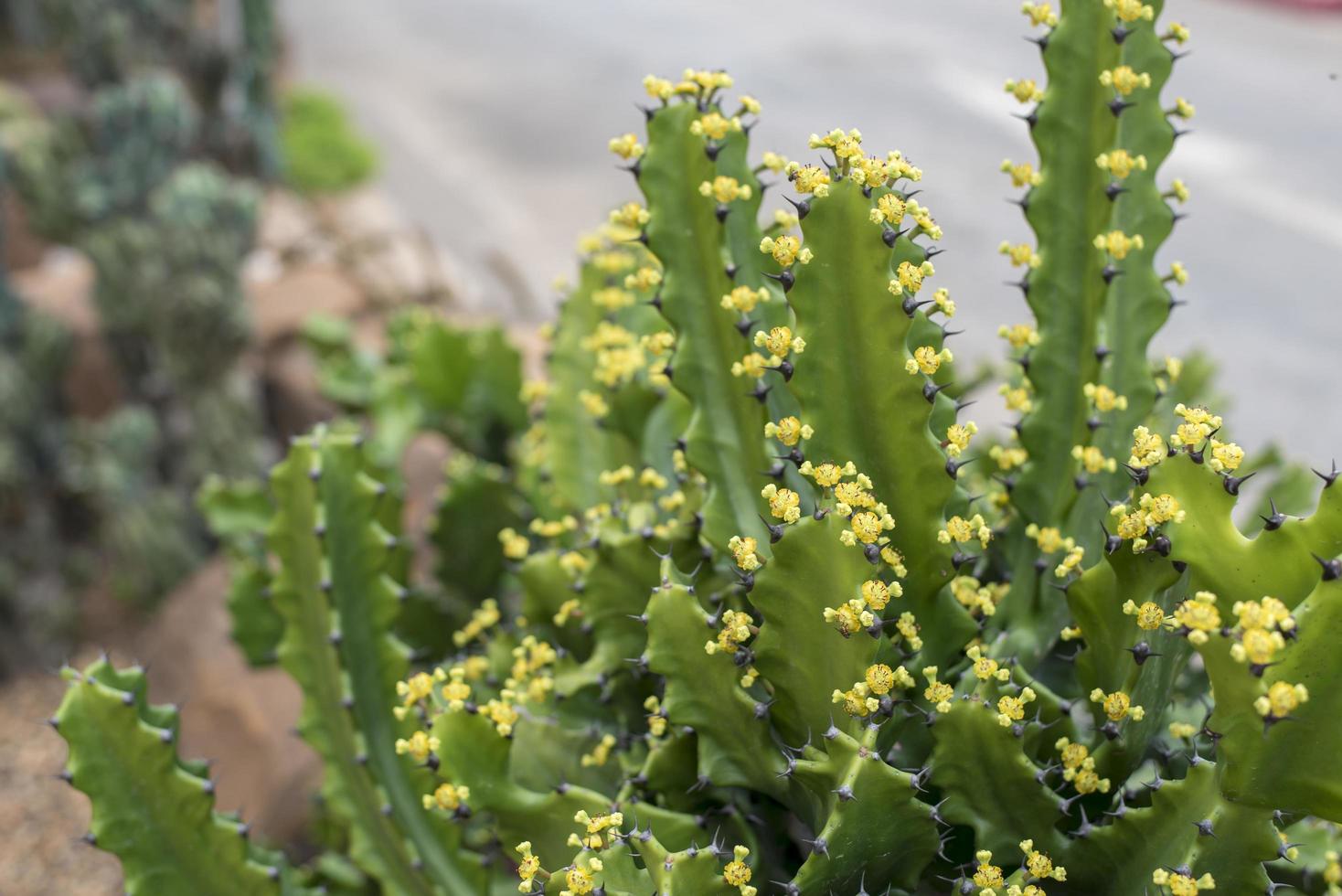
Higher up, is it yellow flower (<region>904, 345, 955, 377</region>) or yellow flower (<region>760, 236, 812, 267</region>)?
yellow flower (<region>760, 236, 812, 267</region>)

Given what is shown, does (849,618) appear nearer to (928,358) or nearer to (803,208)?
(928,358)

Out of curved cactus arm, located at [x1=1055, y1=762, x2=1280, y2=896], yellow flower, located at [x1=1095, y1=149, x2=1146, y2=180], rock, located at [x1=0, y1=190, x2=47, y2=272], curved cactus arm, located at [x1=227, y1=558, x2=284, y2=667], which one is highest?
rock, located at [x1=0, y1=190, x2=47, y2=272]

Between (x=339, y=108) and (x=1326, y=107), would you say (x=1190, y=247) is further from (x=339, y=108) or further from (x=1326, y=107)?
(x=339, y=108)

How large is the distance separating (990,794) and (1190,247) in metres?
2.14

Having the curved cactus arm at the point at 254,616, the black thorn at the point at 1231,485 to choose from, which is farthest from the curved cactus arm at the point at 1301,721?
the curved cactus arm at the point at 254,616

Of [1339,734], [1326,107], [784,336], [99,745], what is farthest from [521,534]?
[1326,107]

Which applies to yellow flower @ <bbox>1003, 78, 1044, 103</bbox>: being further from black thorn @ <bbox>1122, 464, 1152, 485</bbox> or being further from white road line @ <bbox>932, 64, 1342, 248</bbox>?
white road line @ <bbox>932, 64, 1342, 248</bbox>

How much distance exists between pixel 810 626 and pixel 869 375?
0.30 meters

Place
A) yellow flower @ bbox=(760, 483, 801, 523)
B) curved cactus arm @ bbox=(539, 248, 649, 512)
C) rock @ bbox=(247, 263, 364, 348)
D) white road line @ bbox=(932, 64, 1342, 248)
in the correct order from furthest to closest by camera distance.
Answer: rock @ bbox=(247, 263, 364, 348) < white road line @ bbox=(932, 64, 1342, 248) < curved cactus arm @ bbox=(539, 248, 649, 512) < yellow flower @ bbox=(760, 483, 801, 523)

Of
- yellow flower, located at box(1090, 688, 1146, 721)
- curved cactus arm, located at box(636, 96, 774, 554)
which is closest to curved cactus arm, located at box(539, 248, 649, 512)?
curved cactus arm, located at box(636, 96, 774, 554)

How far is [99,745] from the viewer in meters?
1.67

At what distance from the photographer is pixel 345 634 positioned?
1.93 m

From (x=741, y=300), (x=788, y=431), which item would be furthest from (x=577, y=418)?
(x=788, y=431)

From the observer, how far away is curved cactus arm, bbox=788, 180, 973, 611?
1.37 m
